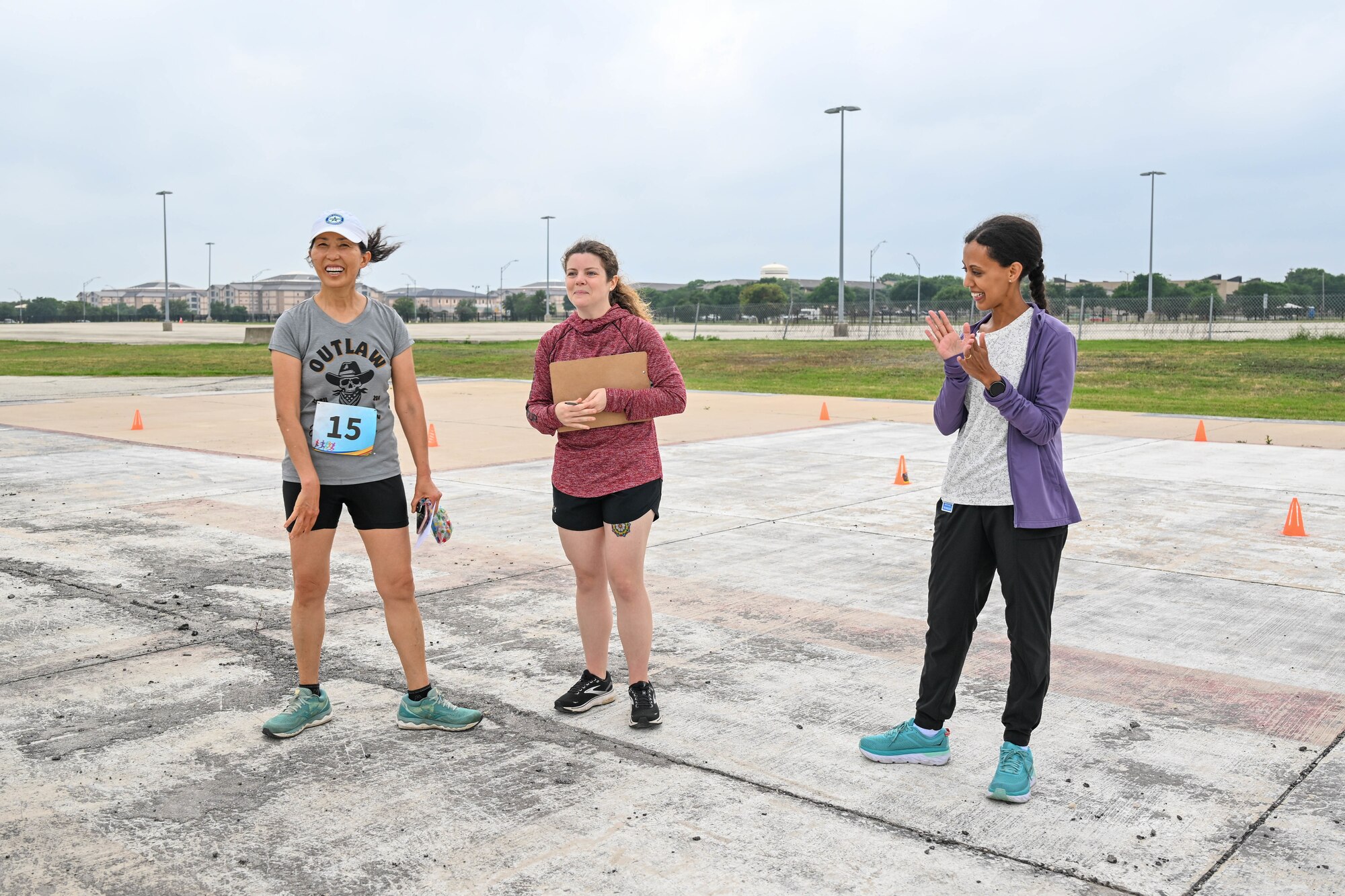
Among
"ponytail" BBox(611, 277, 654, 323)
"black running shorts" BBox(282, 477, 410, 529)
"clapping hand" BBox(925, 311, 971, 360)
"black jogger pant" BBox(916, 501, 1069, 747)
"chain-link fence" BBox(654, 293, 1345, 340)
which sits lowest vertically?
"black jogger pant" BBox(916, 501, 1069, 747)

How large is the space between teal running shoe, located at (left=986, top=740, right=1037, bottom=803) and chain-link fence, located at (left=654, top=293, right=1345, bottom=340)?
29009mm

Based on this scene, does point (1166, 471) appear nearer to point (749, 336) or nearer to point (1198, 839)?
point (1198, 839)

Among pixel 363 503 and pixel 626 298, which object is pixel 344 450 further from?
pixel 626 298

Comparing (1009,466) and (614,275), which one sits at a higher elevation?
(614,275)

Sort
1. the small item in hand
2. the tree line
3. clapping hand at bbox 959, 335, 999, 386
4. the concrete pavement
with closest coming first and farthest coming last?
1. the concrete pavement
2. clapping hand at bbox 959, 335, 999, 386
3. the small item in hand
4. the tree line

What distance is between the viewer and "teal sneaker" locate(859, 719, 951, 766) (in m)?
3.98

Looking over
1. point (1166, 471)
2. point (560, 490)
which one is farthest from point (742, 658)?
point (1166, 471)

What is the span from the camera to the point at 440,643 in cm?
539

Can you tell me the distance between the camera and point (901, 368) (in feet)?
91.7

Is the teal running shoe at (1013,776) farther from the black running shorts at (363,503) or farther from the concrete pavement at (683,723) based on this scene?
the black running shorts at (363,503)

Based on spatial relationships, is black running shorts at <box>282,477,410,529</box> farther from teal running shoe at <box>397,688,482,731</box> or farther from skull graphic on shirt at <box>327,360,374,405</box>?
teal running shoe at <box>397,688,482,731</box>

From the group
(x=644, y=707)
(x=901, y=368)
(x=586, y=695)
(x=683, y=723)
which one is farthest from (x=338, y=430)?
(x=901, y=368)

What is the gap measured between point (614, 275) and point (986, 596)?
179 centimetres

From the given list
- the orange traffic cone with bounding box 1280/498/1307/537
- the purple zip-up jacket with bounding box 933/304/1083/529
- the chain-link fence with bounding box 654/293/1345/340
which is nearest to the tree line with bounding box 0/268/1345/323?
the chain-link fence with bounding box 654/293/1345/340
